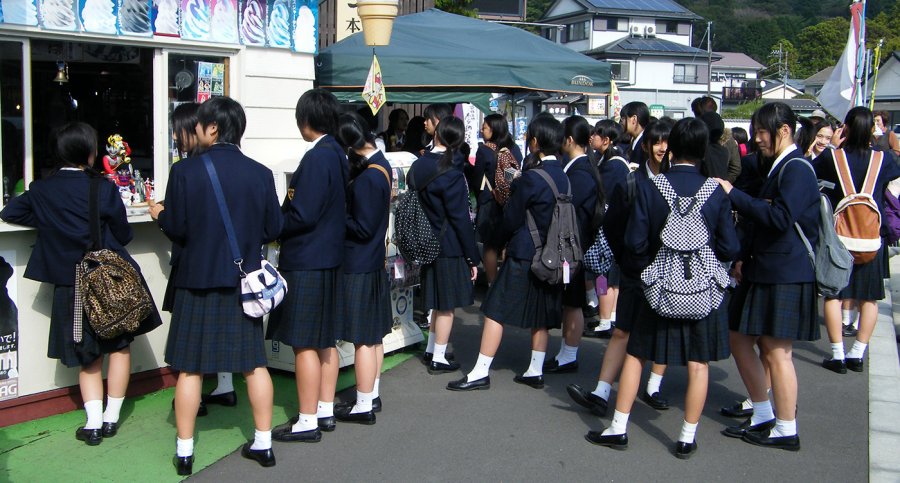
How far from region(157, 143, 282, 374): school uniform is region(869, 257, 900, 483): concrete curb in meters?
3.34

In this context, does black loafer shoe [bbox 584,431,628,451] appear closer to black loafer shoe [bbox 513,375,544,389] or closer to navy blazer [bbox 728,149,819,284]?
black loafer shoe [bbox 513,375,544,389]

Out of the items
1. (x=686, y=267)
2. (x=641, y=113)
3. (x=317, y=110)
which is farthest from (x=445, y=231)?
(x=641, y=113)

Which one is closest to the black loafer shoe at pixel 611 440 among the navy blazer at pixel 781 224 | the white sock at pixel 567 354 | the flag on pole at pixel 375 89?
the navy blazer at pixel 781 224

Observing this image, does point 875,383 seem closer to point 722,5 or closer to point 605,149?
point 605,149

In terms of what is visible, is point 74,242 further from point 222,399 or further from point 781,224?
point 781,224

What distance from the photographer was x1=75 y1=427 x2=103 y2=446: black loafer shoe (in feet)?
14.9

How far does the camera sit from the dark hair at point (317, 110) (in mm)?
4496

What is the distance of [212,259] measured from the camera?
156 inches

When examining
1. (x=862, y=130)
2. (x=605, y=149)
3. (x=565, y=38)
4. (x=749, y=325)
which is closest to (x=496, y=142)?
(x=605, y=149)

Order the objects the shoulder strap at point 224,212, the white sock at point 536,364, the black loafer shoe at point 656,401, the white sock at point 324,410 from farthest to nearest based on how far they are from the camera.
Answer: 1. the white sock at point 536,364
2. the black loafer shoe at point 656,401
3. the white sock at point 324,410
4. the shoulder strap at point 224,212

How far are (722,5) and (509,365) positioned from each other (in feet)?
400

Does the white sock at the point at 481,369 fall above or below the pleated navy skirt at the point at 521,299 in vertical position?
below

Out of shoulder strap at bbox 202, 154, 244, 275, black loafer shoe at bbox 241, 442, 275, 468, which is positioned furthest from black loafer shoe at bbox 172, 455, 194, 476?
shoulder strap at bbox 202, 154, 244, 275

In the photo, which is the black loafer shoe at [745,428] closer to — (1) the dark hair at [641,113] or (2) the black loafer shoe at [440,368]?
(2) the black loafer shoe at [440,368]
